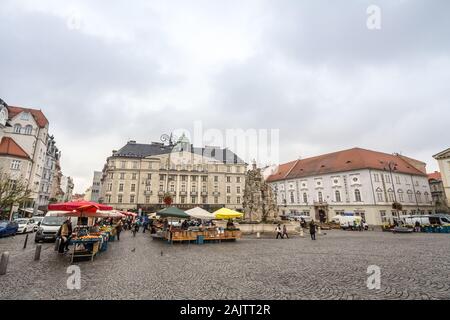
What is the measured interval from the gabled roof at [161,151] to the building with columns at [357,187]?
665 inches

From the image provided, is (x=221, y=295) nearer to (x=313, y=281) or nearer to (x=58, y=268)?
(x=313, y=281)

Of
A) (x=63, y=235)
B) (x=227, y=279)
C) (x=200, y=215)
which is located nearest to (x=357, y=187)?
(x=200, y=215)

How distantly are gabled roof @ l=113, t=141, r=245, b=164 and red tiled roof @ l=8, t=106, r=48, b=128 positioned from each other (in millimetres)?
14829

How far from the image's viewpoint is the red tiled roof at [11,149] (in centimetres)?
3667

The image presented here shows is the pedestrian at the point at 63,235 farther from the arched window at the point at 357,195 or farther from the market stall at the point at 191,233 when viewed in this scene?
the arched window at the point at 357,195

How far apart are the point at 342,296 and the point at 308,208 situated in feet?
159

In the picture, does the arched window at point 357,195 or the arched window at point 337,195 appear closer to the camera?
the arched window at point 357,195

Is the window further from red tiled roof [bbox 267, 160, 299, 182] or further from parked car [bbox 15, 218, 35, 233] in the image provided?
red tiled roof [bbox 267, 160, 299, 182]

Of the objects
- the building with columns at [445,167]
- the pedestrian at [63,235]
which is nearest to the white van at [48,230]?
the pedestrian at [63,235]

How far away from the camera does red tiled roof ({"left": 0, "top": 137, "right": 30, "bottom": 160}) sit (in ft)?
120

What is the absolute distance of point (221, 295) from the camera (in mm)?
5910

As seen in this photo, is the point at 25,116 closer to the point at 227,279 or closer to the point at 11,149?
the point at 11,149

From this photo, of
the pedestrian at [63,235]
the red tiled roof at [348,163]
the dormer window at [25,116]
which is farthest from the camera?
the red tiled roof at [348,163]
